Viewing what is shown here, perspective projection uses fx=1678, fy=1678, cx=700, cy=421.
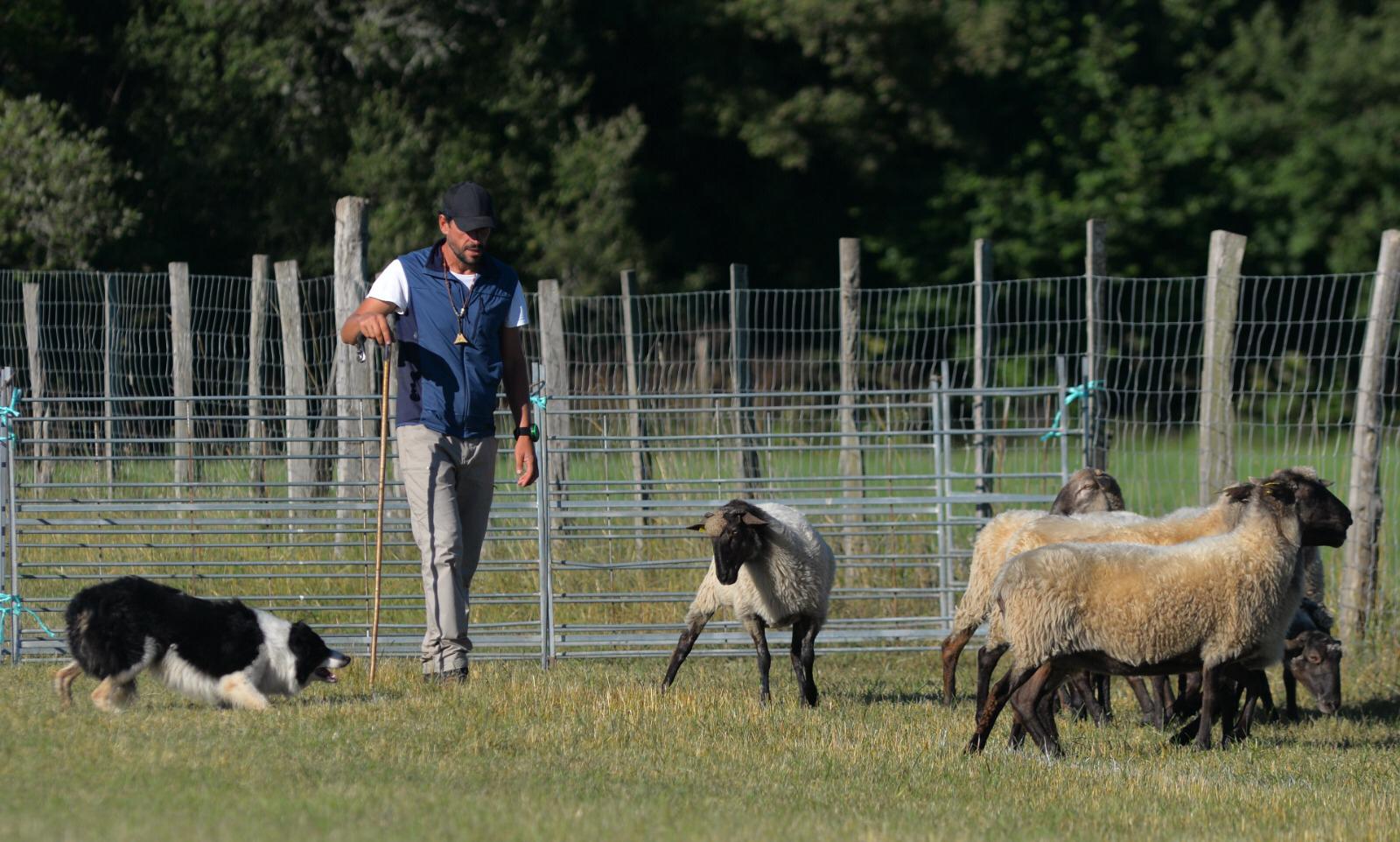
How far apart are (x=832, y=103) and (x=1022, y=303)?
4566 mm

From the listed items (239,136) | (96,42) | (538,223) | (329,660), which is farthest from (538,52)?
(329,660)

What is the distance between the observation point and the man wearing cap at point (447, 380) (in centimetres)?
A: 875

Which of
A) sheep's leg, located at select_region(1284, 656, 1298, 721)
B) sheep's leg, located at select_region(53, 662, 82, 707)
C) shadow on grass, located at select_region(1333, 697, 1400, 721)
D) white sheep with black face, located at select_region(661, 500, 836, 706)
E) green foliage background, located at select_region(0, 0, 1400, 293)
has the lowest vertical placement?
shadow on grass, located at select_region(1333, 697, 1400, 721)

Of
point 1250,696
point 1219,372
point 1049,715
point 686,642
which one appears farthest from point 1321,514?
point 686,642

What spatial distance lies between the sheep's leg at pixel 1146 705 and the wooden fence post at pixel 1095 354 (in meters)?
1.92

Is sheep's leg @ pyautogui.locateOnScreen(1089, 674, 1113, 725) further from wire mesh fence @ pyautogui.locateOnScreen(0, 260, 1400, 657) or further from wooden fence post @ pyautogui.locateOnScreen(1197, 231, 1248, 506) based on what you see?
wooden fence post @ pyautogui.locateOnScreen(1197, 231, 1248, 506)

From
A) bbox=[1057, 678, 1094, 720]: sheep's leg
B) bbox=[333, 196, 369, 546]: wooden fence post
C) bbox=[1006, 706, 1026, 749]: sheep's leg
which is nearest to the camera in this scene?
bbox=[1006, 706, 1026, 749]: sheep's leg

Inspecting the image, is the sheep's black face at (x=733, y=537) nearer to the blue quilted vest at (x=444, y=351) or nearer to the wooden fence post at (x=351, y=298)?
the blue quilted vest at (x=444, y=351)

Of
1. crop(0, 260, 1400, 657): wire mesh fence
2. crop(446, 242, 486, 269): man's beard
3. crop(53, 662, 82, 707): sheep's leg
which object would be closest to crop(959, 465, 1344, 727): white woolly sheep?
crop(0, 260, 1400, 657): wire mesh fence

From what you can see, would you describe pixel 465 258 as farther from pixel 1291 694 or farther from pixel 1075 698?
pixel 1291 694

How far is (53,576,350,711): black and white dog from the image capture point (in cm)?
785

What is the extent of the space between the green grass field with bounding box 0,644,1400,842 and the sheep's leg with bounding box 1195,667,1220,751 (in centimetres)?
13

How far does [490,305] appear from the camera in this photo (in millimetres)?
8836

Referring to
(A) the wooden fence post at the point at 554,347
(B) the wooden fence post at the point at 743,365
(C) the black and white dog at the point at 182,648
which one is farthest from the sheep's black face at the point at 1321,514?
(A) the wooden fence post at the point at 554,347
